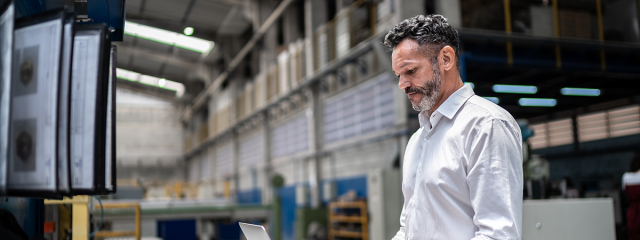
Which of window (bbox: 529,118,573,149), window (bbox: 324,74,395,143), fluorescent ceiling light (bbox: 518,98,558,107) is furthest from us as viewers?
window (bbox: 529,118,573,149)

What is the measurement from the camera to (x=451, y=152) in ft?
5.52

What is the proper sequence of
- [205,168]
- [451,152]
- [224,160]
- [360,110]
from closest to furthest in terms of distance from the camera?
[451,152], [360,110], [224,160], [205,168]

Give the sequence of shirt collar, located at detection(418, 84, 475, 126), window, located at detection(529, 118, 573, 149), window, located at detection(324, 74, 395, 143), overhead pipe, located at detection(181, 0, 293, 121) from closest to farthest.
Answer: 1. shirt collar, located at detection(418, 84, 475, 126)
2. window, located at detection(324, 74, 395, 143)
3. window, located at detection(529, 118, 573, 149)
4. overhead pipe, located at detection(181, 0, 293, 121)

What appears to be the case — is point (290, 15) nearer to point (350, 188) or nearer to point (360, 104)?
point (360, 104)

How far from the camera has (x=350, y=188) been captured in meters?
12.5

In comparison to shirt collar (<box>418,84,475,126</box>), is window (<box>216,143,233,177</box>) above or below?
above

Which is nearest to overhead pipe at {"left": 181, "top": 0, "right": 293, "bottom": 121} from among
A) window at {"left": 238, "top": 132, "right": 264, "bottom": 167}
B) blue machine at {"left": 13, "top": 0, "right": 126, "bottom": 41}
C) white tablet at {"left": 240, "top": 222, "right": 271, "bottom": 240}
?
window at {"left": 238, "top": 132, "right": 264, "bottom": 167}

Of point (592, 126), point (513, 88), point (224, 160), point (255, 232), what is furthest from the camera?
point (224, 160)

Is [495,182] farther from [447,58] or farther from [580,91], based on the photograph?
[580,91]

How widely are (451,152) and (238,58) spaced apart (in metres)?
19.1

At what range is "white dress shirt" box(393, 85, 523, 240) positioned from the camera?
1544 mm

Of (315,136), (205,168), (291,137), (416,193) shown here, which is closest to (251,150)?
(291,137)

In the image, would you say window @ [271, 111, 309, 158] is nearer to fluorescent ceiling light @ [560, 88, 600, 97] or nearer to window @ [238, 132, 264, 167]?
window @ [238, 132, 264, 167]

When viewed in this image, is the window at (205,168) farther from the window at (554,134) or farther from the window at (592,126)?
the window at (592,126)
